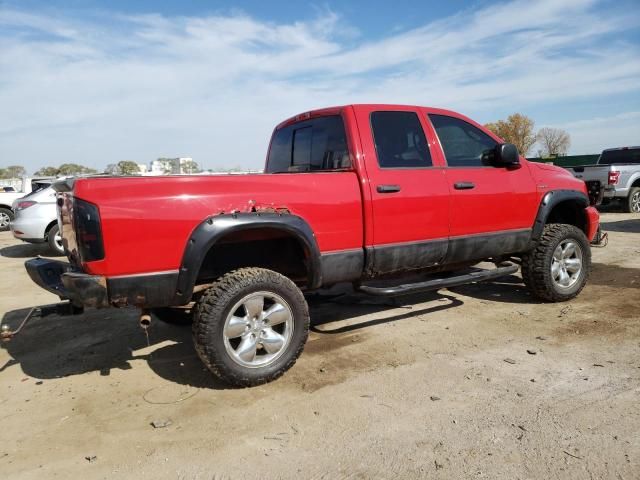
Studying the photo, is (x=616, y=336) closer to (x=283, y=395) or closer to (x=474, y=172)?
(x=474, y=172)

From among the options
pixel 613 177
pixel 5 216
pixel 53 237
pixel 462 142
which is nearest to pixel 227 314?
pixel 462 142

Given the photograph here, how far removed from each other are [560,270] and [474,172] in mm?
1597

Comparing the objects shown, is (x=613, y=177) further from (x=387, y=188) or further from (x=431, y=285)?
(x=387, y=188)

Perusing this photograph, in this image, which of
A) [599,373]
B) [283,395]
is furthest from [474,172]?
[283,395]

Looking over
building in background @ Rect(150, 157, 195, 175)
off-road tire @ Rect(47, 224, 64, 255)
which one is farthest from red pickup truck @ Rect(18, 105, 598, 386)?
off-road tire @ Rect(47, 224, 64, 255)

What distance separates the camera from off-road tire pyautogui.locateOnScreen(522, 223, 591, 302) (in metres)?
4.86

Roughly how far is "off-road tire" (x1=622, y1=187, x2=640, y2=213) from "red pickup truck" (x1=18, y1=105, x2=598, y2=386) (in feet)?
30.6

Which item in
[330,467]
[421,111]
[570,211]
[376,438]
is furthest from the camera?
[570,211]

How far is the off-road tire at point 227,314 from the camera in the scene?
10.4ft

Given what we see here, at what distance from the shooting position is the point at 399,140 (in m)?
4.12

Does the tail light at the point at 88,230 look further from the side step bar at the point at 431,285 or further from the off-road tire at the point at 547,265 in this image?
the off-road tire at the point at 547,265

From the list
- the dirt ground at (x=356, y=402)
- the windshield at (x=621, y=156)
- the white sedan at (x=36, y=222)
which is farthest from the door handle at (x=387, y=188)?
the windshield at (x=621, y=156)

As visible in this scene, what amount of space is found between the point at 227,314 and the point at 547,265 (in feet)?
11.1

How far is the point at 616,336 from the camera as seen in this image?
4039 millimetres
